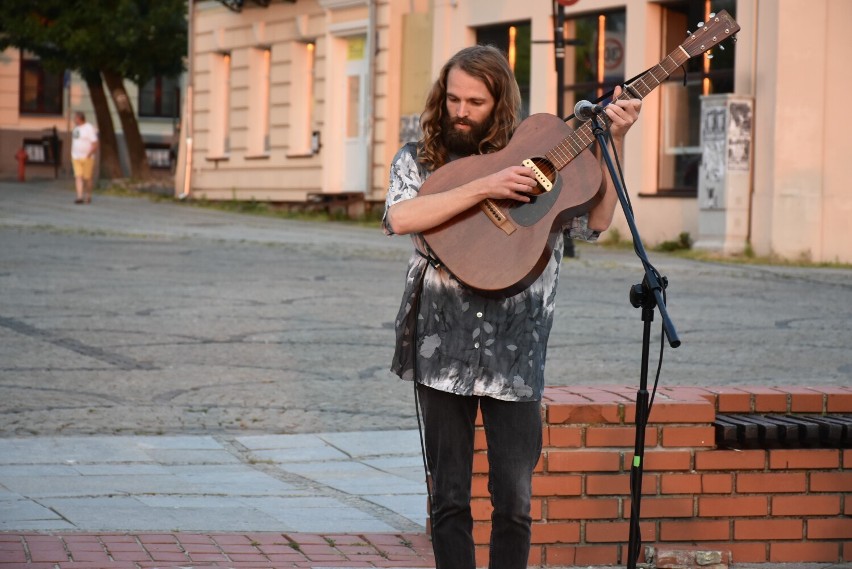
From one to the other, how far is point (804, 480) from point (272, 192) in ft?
84.2

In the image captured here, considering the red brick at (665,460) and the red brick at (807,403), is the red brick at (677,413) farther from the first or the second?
the red brick at (807,403)

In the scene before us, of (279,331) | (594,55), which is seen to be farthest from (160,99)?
(279,331)

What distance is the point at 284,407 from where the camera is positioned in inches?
362

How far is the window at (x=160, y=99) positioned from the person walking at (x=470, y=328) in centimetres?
4982

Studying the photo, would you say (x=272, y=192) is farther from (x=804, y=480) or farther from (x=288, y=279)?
(x=804, y=480)

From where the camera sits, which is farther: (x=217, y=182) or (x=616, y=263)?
(x=217, y=182)

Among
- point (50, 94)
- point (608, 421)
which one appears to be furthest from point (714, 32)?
point (50, 94)

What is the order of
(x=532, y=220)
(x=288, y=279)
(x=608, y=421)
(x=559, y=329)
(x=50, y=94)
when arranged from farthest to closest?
(x=50, y=94)
(x=288, y=279)
(x=559, y=329)
(x=608, y=421)
(x=532, y=220)

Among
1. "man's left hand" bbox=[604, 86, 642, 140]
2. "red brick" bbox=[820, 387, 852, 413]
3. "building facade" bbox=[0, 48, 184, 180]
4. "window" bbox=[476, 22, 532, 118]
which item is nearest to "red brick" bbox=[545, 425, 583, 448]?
"red brick" bbox=[820, 387, 852, 413]

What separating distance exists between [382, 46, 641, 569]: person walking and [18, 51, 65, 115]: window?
48.2 meters

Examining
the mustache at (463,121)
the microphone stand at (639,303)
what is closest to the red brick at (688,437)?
the microphone stand at (639,303)

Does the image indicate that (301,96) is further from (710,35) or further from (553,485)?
(710,35)

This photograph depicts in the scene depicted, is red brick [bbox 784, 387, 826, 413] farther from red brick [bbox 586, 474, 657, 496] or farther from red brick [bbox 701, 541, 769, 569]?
red brick [bbox 586, 474, 657, 496]

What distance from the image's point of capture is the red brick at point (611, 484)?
5.55 m
